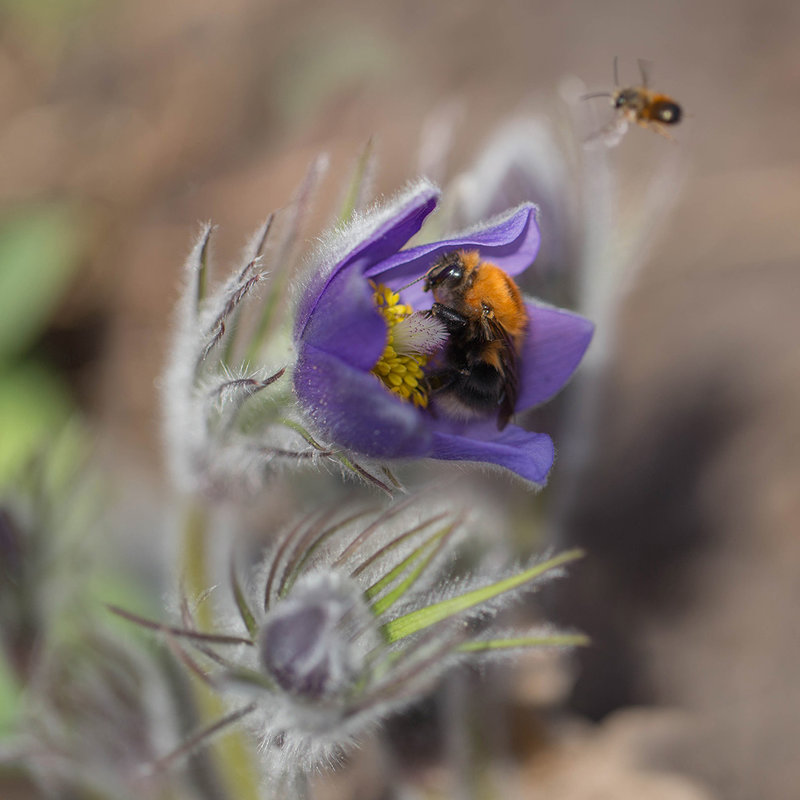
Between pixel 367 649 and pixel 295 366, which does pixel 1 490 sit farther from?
pixel 367 649

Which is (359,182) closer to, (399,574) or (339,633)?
(399,574)

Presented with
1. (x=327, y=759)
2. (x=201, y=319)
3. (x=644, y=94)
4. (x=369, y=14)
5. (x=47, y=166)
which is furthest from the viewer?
(x=369, y=14)

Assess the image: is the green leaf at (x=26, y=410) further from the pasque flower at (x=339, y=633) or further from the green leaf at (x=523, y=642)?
the green leaf at (x=523, y=642)

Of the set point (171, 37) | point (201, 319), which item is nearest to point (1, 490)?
point (201, 319)

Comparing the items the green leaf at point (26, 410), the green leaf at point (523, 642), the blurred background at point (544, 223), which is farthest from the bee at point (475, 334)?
the green leaf at point (26, 410)

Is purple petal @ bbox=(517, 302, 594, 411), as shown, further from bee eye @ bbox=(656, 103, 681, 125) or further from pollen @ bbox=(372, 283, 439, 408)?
bee eye @ bbox=(656, 103, 681, 125)

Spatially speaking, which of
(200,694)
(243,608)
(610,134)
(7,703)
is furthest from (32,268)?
(243,608)
